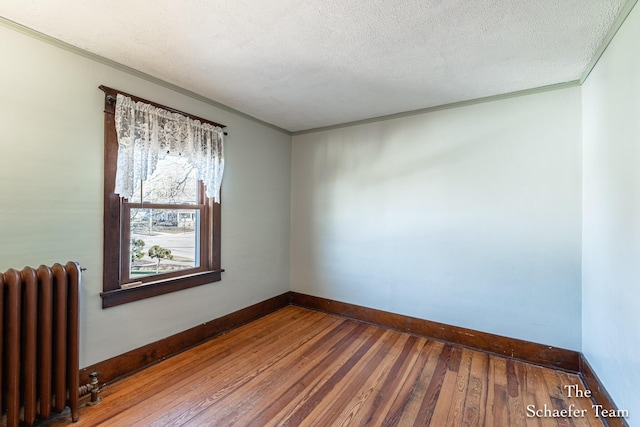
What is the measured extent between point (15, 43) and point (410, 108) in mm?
3103

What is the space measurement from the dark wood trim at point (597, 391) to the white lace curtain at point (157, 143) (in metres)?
3.29

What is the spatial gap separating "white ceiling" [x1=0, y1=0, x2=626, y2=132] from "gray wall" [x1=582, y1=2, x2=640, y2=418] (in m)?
0.30

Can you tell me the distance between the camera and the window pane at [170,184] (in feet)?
7.61

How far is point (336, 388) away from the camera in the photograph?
203 centimetres

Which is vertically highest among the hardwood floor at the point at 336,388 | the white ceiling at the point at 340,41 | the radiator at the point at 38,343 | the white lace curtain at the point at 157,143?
the white ceiling at the point at 340,41

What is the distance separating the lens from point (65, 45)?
1849 mm

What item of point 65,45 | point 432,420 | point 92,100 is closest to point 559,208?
point 432,420

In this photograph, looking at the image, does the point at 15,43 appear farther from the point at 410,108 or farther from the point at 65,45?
the point at 410,108

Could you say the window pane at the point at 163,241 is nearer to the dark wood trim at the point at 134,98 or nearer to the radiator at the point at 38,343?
the radiator at the point at 38,343

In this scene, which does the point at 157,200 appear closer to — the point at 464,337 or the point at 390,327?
the point at 390,327

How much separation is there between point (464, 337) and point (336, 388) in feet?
4.79

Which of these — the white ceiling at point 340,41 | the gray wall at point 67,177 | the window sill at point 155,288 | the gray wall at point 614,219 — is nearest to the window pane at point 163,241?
the window sill at point 155,288

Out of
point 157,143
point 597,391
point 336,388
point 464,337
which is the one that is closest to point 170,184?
point 157,143

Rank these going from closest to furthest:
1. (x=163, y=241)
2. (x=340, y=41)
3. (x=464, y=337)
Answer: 1. (x=340, y=41)
2. (x=163, y=241)
3. (x=464, y=337)
